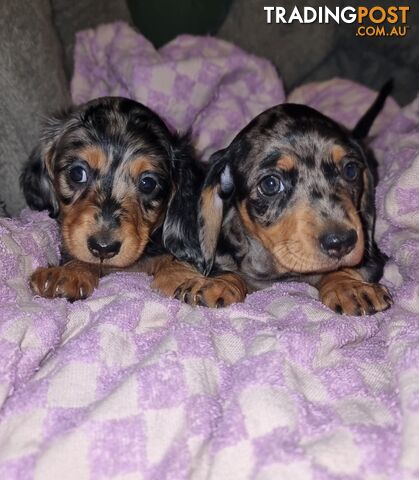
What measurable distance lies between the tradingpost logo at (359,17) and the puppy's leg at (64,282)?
7.34 ft

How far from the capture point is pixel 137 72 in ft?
12.2

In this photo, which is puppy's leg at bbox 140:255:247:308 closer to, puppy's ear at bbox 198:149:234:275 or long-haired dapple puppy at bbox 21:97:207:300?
long-haired dapple puppy at bbox 21:97:207:300

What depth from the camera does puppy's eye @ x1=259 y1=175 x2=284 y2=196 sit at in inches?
104

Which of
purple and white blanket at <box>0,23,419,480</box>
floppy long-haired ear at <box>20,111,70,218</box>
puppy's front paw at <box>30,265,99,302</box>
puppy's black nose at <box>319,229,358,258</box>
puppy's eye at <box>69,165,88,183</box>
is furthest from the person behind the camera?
floppy long-haired ear at <box>20,111,70,218</box>

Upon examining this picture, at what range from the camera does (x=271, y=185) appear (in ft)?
8.76

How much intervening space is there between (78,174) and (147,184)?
30cm

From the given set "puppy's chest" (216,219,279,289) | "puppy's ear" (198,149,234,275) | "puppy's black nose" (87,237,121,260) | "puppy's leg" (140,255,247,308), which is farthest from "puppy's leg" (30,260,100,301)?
"puppy's chest" (216,219,279,289)

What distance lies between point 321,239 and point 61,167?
1.20 m

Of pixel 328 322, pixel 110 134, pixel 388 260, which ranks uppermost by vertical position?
pixel 110 134

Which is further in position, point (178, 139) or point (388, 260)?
point (178, 139)

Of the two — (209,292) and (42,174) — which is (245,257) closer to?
(209,292)

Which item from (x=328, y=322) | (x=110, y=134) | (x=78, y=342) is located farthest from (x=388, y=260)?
(x=78, y=342)

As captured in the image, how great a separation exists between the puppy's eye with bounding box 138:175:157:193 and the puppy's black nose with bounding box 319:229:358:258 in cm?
87

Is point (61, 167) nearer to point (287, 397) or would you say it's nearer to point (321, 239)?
point (321, 239)
